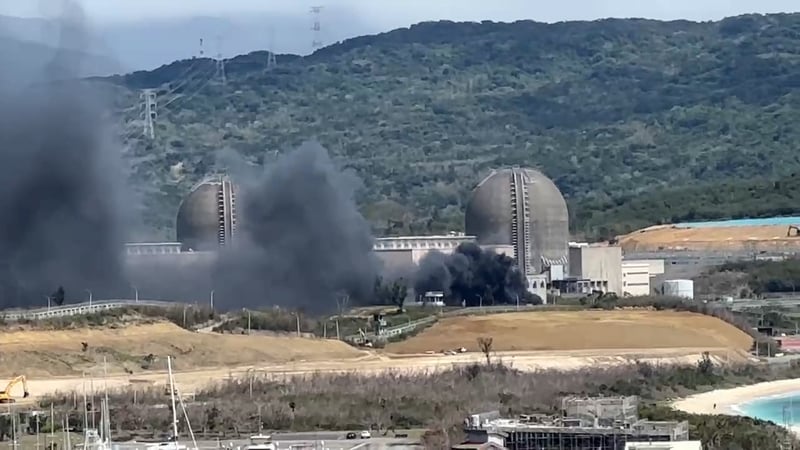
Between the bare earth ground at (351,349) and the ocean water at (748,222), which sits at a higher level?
the ocean water at (748,222)

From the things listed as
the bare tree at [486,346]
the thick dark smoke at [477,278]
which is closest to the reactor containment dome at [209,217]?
the thick dark smoke at [477,278]

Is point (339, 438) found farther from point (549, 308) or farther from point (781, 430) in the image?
point (549, 308)

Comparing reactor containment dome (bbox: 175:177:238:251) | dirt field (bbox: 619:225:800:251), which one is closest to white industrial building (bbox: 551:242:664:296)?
reactor containment dome (bbox: 175:177:238:251)

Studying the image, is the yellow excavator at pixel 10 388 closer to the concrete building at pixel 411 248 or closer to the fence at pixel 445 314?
the fence at pixel 445 314

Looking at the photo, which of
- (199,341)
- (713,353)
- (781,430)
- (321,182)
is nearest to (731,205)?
(321,182)

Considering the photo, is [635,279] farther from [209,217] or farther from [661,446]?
[661,446]

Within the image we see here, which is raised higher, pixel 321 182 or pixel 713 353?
pixel 321 182
